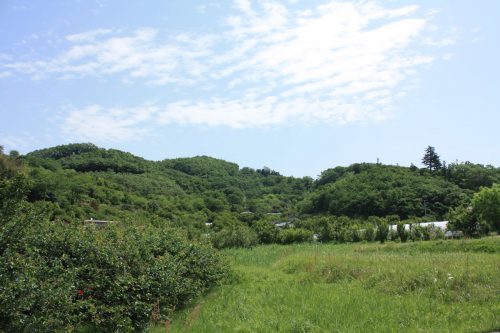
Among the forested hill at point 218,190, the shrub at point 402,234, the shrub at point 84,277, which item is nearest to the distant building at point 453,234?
the shrub at point 402,234

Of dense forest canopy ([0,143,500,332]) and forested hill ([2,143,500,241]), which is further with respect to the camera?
forested hill ([2,143,500,241])

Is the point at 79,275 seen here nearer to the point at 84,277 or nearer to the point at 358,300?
the point at 84,277

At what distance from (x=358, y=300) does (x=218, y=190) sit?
73.2m

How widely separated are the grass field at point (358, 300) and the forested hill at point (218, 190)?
25834 millimetres

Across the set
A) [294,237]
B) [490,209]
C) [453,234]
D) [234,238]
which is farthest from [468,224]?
[234,238]

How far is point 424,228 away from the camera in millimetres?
31469

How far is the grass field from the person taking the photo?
821cm

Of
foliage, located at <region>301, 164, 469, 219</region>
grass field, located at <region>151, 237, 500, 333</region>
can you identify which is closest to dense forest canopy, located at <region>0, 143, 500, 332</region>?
foliage, located at <region>301, 164, 469, 219</region>

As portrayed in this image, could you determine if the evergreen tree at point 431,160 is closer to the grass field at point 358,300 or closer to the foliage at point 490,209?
the foliage at point 490,209

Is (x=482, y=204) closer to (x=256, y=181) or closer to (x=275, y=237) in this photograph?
(x=275, y=237)

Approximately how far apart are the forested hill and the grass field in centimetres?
2583

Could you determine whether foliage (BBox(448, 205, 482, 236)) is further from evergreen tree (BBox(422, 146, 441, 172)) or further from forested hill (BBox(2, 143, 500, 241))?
evergreen tree (BBox(422, 146, 441, 172))

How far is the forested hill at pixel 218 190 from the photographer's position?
169 feet

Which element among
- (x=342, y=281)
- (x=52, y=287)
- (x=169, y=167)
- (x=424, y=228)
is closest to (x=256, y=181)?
(x=169, y=167)
